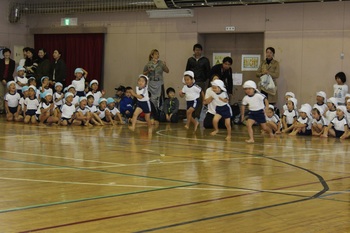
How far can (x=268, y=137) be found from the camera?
1306 cm

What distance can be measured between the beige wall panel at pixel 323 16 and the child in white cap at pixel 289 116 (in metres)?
2.71

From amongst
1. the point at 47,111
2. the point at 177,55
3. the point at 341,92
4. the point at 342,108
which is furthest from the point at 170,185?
the point at 177,55

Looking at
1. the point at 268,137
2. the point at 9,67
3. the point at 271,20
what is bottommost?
the point at 268,137

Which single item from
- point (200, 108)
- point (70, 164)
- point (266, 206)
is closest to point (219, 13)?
point (200, 108)

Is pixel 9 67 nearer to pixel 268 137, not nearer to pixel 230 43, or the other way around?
pixel 230 43

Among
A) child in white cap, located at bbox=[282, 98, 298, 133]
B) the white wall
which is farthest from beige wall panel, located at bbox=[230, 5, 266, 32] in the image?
child in white cap, located at bbox=[282, 98, 298, 133]

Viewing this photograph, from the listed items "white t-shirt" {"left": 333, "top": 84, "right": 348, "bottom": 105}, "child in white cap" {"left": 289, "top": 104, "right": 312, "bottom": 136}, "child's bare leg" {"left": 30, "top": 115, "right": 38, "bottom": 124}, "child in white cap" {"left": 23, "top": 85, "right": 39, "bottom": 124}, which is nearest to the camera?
"child in white cap" {"left": 289, "top": 104, "right": 312, "bottom": 136}

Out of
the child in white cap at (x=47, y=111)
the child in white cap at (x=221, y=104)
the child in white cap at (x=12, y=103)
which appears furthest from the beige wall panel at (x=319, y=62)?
the child in white cap at (x=12, y=103)

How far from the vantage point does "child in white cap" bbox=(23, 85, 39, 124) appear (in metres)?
15.8

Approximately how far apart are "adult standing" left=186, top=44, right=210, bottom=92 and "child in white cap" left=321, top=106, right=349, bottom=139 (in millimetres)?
4259

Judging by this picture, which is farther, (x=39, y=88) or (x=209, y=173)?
(x=39, y=88)

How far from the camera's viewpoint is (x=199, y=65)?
16938 mm

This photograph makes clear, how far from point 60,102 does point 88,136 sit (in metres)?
4.20

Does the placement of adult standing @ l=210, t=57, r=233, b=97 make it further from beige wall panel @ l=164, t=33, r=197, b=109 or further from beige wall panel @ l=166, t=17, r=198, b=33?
beige wall panel @ l=166, t=17, r=198, b=33
